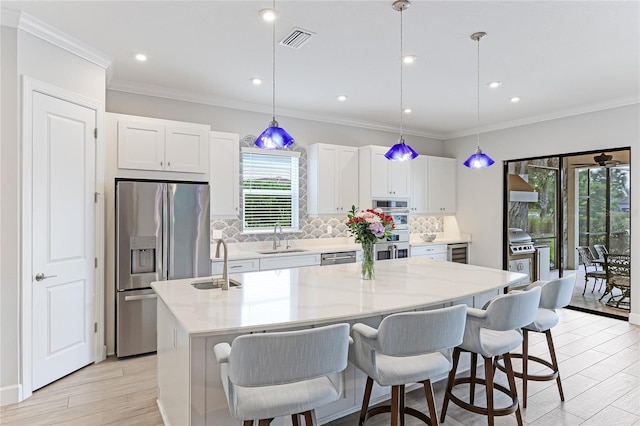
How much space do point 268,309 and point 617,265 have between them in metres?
5.02

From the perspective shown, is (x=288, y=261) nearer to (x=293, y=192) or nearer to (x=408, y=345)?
(x=293, y=192)

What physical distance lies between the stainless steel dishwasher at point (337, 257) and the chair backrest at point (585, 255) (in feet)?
10.5

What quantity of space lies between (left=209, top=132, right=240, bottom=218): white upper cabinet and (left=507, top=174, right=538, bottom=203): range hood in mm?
4286

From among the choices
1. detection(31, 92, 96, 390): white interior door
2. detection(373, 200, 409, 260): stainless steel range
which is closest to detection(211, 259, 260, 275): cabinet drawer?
detection(31, 92, 96, 390): white interior door

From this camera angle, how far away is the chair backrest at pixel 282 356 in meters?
1.45

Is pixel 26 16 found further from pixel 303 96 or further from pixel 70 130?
pixel 303 96

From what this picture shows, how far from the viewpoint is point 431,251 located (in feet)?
19.6

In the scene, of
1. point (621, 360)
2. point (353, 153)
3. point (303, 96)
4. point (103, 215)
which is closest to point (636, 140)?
point (621, 360)

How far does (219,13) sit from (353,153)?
316 centimetres

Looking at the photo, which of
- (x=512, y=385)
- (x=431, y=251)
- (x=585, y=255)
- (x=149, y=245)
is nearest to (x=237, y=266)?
(x=149, y=245)

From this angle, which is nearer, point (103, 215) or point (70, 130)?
point (70, 130)

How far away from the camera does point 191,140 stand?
13.3 feet

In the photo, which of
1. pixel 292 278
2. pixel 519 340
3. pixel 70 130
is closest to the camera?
pixel 519 340

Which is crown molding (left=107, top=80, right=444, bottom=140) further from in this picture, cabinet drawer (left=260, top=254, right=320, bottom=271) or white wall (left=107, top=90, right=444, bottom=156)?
cabinet drawer (left=260, top=254, right=320, bottom=271)
